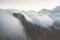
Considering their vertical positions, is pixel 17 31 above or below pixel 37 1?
below

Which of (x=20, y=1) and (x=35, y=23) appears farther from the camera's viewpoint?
(x=20, y=1)

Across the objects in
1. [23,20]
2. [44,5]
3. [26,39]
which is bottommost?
[26,39]

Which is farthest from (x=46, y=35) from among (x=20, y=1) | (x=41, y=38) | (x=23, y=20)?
(x=20, y=1)

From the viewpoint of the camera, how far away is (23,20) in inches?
23.9

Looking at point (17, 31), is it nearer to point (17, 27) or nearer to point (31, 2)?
point (17, 27)

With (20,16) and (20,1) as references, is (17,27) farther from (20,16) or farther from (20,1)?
(20,1)

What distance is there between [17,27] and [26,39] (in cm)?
8

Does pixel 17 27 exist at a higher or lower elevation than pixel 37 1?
lower

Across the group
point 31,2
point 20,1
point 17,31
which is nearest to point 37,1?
point 31,2

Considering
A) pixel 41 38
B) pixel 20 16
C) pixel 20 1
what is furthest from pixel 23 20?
pixel 20 1

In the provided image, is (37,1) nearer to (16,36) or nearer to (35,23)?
(35,23)

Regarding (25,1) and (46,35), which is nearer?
(46,35)

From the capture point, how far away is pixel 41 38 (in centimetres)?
57

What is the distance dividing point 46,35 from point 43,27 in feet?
0.16
